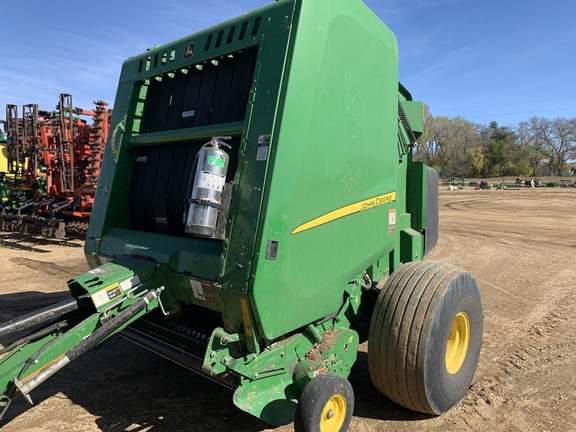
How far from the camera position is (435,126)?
72.9 meters

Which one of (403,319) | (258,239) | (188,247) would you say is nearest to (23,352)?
(188,247)

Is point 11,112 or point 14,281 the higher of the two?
point 11,112

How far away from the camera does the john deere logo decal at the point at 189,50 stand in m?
3.22

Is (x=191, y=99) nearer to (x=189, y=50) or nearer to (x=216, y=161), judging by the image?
(x=189, y=50)

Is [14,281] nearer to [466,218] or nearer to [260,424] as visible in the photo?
[260,424]

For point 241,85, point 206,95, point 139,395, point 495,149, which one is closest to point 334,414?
point 139,395

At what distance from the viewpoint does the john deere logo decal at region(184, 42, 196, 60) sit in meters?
3.22

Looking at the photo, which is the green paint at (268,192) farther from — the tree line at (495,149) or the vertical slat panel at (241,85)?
the tree line at (495,149)

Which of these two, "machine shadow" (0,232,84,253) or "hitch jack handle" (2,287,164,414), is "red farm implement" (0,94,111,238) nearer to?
"machine shadow" (0,232,84,253)

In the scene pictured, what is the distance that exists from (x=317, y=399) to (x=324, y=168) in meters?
1.34

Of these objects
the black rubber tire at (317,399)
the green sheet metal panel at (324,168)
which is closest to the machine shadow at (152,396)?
the black rubber tire at (317,399)

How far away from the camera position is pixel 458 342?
11.6ft

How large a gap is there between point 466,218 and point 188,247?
56.2 feet

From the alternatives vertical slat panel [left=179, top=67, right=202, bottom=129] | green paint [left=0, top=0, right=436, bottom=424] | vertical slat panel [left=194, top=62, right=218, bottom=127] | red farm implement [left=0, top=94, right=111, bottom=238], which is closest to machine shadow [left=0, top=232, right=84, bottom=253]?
red farm implement [left=0, top=94, right=111, bottom=238]
